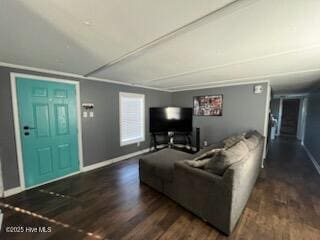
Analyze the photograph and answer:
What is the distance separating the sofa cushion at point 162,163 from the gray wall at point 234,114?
2137mm

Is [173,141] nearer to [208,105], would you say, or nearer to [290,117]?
[208,105]

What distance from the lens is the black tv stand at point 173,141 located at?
528 centimetres

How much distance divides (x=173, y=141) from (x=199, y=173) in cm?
345

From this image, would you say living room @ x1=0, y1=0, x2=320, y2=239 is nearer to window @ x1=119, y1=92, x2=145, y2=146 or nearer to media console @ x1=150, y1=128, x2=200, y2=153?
Answer: window @ x1=119, y1=92, x2=145, y2=146

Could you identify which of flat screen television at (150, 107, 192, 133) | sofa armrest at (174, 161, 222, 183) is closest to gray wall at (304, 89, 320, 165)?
flat screen television at (150, 107, 192, 133)

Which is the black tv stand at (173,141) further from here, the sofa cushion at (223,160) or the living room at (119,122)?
the sofa cushion at (223,160)

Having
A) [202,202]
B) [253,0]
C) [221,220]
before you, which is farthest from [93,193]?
[253,0]

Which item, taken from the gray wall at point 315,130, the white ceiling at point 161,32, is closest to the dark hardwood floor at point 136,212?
the gray wall at point 315,130

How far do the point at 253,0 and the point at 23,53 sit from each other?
106 inches

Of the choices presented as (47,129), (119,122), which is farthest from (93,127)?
(47,129)

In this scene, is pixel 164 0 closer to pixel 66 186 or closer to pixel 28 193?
pixel 66 186

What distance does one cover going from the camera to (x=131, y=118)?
15.3ft

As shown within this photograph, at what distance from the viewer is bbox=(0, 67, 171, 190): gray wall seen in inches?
99.3

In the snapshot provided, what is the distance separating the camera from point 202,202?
197cm
